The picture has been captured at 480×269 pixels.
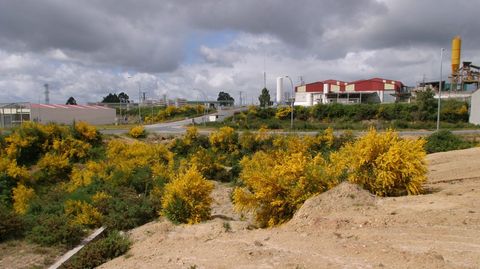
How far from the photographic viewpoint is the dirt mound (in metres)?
8.07

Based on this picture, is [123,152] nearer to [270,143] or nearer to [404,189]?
[270,143]

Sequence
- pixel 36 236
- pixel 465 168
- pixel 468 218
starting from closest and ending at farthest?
pixel 468 218 → pixel 36 236 → pixel 465 168

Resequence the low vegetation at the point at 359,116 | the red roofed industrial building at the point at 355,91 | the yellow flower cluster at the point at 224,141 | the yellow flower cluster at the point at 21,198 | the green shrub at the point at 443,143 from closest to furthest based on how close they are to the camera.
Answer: the yellow flower cluster at the point at 21,198
the green shrub at the point at 443,143
the yellow flower cluster at the point at 224,141
the low vegetation at the point at 359,116
the red roofed industrial building at the point at 355,91

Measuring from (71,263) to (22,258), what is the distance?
1.61 m

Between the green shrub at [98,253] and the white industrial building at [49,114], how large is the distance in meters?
31.9

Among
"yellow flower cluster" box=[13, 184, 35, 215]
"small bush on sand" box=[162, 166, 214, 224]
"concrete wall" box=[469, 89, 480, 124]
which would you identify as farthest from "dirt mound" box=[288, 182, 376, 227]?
"concrete wall" box=[469, 89, 480, 124]

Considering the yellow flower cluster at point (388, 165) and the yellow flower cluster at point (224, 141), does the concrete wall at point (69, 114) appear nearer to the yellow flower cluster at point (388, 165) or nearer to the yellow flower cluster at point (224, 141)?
the yellow flower cluster at point (224, 141)

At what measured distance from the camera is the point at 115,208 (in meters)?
13.4

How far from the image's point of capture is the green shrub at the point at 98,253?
8.90 m

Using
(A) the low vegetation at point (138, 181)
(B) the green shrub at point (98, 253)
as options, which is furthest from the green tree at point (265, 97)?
(B) the green shrub at point (98, 253)

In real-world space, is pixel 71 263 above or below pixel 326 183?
below

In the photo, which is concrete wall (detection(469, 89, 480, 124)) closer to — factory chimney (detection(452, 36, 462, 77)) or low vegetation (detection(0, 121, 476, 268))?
factory chimney (detection(452, 36, 462, 77))

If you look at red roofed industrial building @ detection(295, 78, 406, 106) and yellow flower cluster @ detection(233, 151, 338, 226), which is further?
red roofed industrial building @ detection(295, 78, 406, 106)

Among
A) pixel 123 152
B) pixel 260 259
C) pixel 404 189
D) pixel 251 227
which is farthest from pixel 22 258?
pixel 123 152
